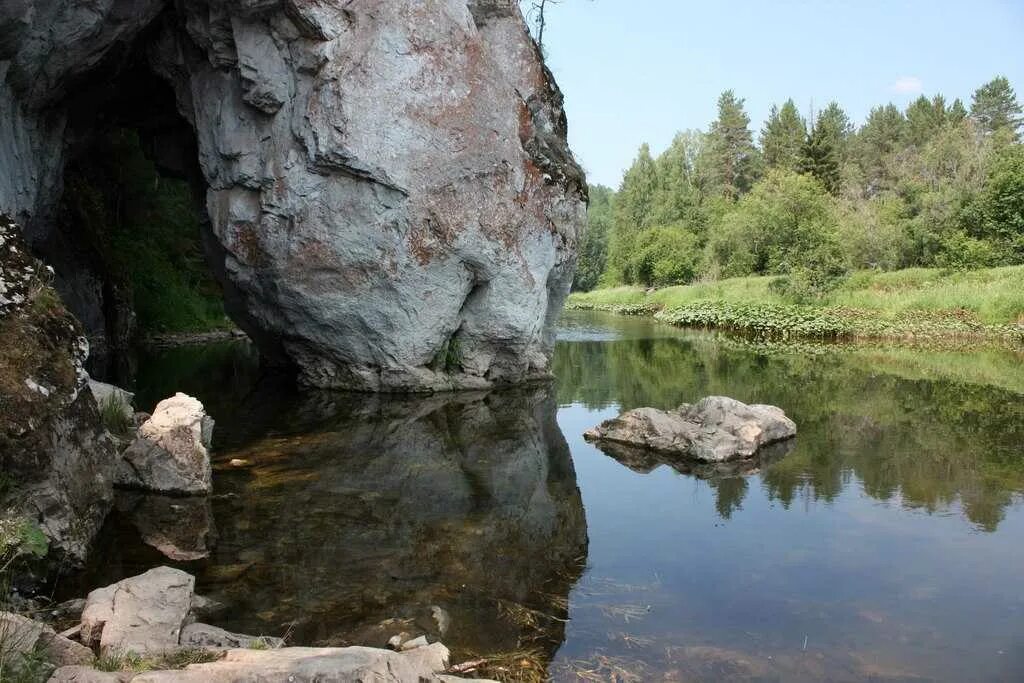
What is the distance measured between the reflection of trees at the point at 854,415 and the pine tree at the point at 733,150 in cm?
5324

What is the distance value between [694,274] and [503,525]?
184ft

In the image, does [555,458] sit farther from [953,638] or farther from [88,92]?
[88,92]

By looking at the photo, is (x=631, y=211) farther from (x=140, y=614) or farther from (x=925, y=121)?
(x=140, y=614)

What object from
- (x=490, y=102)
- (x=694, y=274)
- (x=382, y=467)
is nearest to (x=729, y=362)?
(x=490, y=102)

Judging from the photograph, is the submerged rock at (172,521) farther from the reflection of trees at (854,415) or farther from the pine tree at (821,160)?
the pine tree at (821,160)

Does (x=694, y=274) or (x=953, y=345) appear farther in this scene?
(x=694, y=274)

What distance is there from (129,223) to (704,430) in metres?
29.3

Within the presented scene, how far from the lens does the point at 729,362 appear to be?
26.1 metres

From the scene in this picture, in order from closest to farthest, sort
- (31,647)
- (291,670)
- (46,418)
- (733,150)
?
1. (291,670)
2. (31,647)
3. (46,418)
4. (733,150)

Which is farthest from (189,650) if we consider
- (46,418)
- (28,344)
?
(28,344)

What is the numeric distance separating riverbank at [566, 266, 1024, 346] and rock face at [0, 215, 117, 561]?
3081cm

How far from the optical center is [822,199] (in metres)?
45.2

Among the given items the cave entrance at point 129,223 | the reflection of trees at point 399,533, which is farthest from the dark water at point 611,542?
the cave entrance at point 129,223

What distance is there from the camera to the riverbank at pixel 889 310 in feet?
102
